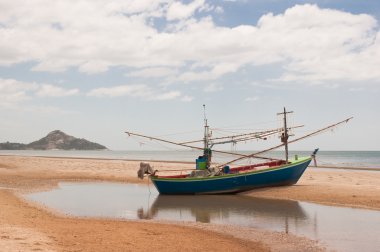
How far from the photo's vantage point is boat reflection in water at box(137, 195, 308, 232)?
21.2 m

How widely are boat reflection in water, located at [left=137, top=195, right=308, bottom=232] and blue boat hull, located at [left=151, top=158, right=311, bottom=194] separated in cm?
104

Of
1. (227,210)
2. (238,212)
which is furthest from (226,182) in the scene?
→ (238,212)

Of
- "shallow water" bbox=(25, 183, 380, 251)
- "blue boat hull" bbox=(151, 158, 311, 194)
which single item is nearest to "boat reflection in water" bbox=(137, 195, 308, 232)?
"shallow water" bbox=(25, 183, 380, 251)

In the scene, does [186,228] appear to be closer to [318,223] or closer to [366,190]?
[318,223]

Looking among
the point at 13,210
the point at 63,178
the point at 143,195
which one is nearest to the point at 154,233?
the point at 13,210

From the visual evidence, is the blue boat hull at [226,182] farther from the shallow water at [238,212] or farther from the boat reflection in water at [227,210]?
the boat reflection in water at [227,210]

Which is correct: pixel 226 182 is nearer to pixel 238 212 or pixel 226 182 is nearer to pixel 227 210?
pixel 227 210

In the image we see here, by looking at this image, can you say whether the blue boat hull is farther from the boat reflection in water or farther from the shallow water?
the boat reflection in water

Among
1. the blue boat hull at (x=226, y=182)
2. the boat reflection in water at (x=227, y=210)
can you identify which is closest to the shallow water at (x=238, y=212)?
the boat reflection in water at (x=227, y=210)

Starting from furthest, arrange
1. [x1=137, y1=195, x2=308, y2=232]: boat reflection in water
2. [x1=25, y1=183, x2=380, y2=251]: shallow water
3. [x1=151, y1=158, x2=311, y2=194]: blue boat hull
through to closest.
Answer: [x1=151, y1=158, x2=311, y2=194]: blue boat hull → [x1=137, y1=195, x2=308, y2=232]: boat reflection in water → [x1=25, y1=183, x2=380, y2=251]: shallow water

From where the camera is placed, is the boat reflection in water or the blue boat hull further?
the blue boat hull

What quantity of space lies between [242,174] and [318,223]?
12.1m

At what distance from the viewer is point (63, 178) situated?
4419cm

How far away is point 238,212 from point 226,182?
8.02 metres
